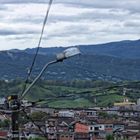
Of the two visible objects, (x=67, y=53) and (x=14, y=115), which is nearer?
(x=67, y=53)

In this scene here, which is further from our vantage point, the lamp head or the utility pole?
the utility pole

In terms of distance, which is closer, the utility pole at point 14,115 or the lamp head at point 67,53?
the lamp head at point 67,53

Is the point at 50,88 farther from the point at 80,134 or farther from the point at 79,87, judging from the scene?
the point at 80,134

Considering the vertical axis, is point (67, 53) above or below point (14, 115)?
above

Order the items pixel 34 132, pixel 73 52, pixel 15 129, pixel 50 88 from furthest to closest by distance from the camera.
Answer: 1. pixel 50 88
2. pixel 34 132
3. pixel 15 129
4. pixel 73 52

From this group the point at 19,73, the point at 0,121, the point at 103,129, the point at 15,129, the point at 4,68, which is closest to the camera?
the point at 15,129

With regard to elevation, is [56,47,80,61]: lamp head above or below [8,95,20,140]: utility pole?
above

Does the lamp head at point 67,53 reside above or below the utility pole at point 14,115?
above

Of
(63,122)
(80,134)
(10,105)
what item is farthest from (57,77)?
(10,105)
